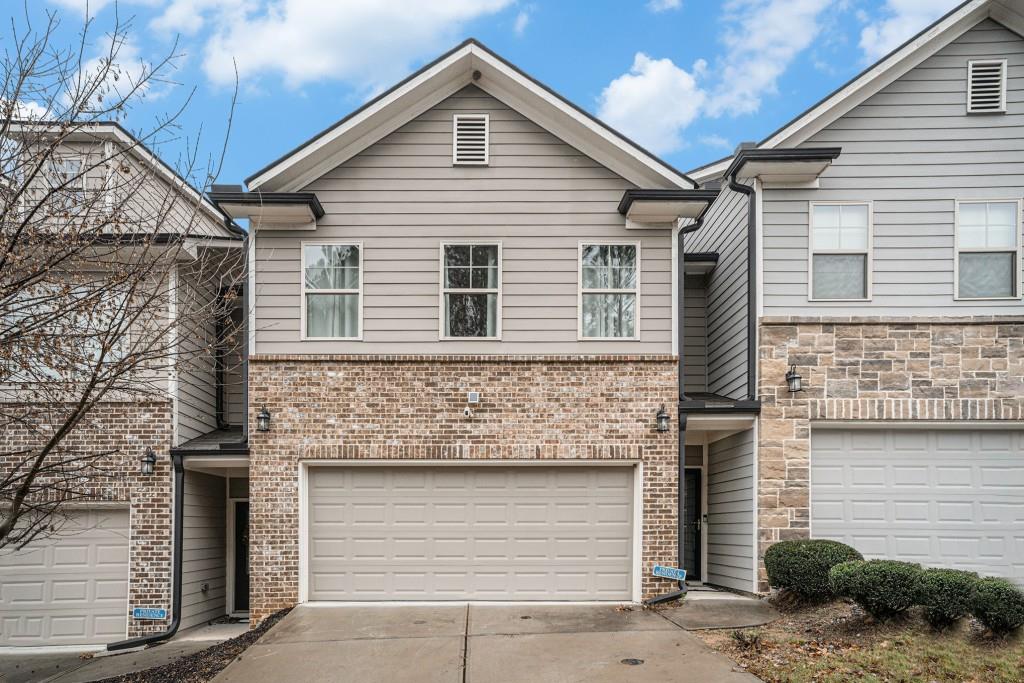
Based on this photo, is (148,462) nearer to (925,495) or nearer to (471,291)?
(471,291)

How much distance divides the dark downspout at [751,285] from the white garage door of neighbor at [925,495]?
46.6 inches

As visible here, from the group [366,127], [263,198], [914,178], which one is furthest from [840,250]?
[263,198]

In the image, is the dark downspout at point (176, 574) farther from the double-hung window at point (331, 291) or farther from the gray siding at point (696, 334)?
the gray siding at point (696, 334)

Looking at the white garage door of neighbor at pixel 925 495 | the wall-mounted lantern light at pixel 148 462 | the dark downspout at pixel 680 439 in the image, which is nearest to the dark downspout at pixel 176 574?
the wall-mounted lantern light at pixel 148 462

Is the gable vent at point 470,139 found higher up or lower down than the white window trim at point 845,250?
higher up

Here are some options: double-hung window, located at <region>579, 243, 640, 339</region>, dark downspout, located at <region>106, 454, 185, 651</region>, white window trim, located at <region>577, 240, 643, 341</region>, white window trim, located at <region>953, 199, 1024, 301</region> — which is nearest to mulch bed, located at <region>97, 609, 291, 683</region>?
dark downspout, located at <region>106, 454, 185, 651</region>

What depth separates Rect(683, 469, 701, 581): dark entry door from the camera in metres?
12.5

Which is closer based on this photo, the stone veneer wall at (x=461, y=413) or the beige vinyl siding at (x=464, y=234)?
the stone veneer wall at (x=461, y=413)

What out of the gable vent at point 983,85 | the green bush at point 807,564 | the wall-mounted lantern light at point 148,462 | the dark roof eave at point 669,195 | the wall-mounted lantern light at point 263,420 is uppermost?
the gable vent at point 983,85

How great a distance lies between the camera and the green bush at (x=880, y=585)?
777cm

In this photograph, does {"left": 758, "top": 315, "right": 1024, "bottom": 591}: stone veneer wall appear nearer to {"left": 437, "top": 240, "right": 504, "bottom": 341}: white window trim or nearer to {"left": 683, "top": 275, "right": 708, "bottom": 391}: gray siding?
{"left": 683, "top": 275, "right": 708, "bottom": 391}: gray siding

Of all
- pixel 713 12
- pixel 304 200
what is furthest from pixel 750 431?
pixel 713 12

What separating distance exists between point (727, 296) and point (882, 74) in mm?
3711

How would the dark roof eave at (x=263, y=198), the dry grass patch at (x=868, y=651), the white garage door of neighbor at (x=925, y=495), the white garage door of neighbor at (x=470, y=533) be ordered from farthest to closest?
the white garage door of neighbor at (x=470, y=533) → the white garage door of neighbor at (x=925, y=495) → the dark roof eave at (x=263, y=198) → the dry grass patch at (x=868, y=651)
